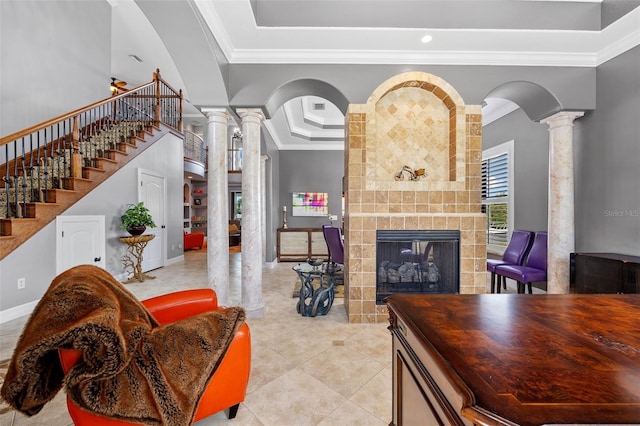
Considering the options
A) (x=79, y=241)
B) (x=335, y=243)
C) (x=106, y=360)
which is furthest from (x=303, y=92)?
(x=79, y=241)

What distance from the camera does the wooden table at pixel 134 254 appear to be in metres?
4.33

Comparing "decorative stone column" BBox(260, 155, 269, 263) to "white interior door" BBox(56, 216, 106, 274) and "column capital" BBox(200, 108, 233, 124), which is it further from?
"white interior door" BBox(56, 216, 106, 274)

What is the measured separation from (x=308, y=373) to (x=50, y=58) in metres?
5.48

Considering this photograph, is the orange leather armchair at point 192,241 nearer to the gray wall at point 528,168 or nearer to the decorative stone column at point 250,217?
the decorative stone column at point 250,217

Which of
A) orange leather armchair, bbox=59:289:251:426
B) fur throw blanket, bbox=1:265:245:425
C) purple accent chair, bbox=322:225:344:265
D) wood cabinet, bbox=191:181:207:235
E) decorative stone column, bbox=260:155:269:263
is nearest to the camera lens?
fur throw blanket, bbox=1:265:245:425

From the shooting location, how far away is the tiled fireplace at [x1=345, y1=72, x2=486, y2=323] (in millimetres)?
2848

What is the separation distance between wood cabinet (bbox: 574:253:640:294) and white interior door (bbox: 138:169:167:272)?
6.72m

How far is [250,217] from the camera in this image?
2.99 meters

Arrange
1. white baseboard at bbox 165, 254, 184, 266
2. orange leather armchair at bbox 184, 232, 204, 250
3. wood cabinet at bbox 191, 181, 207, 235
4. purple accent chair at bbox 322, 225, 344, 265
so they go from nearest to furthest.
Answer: purple accent chair at bbox 322, 225, 344, 265 < white baseboard at bbox 165, 254, 184, 266 < orange leather armchair at bbox 184, 232, 204, 250 < wood cabinet at bbox 191, 181, 207, 235

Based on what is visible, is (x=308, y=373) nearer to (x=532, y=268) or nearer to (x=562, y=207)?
(x=532, y=268)

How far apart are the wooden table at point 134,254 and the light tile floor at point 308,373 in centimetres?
159

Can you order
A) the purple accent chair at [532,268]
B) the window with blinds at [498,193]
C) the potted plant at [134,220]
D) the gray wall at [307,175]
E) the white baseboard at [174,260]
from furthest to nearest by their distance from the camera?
the gray wall at [307,175] → the white baseboard at [174,260] → the window with blinds at [498,193] → the potted plant at [134,220] → the purple accent chair at [532,268]

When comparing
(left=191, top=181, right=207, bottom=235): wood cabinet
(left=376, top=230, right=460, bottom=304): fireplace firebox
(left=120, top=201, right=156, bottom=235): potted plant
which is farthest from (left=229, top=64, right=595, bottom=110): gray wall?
(left=191, top=181, right=207, bottom=235): wood cabinet

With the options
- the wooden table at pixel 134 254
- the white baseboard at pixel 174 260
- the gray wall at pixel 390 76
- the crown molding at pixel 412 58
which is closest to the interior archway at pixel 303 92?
the gray wall at pixel 390 76
